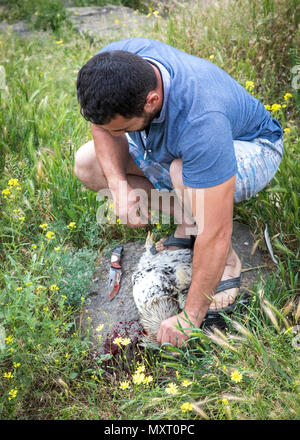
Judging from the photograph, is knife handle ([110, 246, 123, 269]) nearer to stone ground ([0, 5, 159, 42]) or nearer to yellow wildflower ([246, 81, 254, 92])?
yellow wildflower ([246, 81, 254, 92])

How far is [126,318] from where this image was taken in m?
2.56

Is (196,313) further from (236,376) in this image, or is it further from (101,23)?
(101,23)

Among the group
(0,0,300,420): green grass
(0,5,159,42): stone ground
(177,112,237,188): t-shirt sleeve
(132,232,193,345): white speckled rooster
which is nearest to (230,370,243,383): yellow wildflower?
(0,0,300,420): green grass

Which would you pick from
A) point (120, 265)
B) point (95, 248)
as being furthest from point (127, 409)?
point (95, 248)

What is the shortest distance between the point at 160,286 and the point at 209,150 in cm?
86

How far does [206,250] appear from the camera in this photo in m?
2.10

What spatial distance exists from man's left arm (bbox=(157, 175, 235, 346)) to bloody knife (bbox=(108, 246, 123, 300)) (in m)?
→ 0.58

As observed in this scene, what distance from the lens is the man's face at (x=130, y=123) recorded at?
211cm

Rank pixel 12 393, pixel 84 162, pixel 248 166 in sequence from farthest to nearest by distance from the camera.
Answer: pixel 84 162
pixel 248 166
pixel 12 393

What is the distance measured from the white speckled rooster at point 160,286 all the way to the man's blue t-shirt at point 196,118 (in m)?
0.56

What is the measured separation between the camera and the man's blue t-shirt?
2012 millimetres

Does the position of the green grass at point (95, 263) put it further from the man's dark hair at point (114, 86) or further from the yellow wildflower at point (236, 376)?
the man's dark hair at point (114, 86)

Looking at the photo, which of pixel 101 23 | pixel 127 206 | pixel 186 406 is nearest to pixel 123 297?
pixel 127 206
